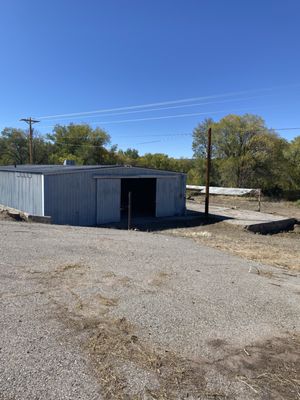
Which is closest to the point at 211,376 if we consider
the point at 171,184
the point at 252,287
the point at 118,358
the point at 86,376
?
the point at 118,358

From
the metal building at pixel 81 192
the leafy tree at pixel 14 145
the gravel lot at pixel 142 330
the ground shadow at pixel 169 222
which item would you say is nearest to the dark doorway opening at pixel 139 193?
the metal building at pixel 81 192

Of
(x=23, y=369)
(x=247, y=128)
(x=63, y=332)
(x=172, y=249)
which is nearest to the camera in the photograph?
(x=23, y=369)

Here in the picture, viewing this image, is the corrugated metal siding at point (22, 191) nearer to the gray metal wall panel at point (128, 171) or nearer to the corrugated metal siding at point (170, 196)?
the gray metal wall panel at point (128, 171)

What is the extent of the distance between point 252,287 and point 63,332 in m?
3.56

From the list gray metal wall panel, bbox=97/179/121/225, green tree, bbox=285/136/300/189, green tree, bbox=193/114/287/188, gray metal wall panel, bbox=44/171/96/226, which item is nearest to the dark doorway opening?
gray metal wall panel, bbox=97/179/121/225

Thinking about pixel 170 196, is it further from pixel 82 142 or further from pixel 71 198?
pixel 82 142

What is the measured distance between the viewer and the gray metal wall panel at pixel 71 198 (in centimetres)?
1528

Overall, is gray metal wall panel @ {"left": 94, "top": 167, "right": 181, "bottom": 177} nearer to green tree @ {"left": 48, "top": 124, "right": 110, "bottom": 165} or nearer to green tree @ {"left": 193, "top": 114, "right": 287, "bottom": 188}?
green tree @ {"left": 193, "top": 114, "right": 287, "bottom": 188}

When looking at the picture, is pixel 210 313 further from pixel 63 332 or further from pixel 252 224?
pixel 252 224

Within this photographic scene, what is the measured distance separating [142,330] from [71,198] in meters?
13.0

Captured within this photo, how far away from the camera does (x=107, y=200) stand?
17812 millimetres

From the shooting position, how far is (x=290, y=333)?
4094 millimetres

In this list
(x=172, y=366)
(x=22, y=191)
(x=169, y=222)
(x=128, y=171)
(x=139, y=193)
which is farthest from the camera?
(x=139, y=193)

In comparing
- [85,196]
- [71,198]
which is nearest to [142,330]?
[71,198]
